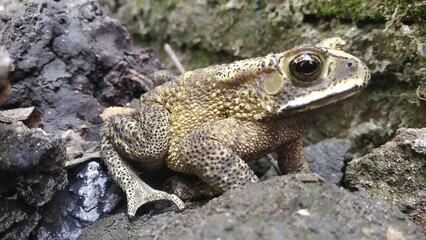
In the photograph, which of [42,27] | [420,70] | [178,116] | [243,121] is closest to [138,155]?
[178,116]

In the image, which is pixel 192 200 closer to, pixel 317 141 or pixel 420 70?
pixel 317 141

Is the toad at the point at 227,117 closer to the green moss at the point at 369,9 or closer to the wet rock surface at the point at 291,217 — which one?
the wet rock surface at the point at 291,217

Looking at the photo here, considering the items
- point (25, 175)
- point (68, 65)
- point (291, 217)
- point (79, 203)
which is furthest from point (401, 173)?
point (68, 65)

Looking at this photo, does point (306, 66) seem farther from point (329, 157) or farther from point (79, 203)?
point (79, 203)

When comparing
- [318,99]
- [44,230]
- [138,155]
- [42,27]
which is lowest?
[44,230]

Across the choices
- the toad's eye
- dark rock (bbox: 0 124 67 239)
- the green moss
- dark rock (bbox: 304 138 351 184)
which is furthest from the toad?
the green moss

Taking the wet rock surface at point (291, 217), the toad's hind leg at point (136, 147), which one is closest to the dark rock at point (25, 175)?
the toad's hind leg at point (136, 147)
